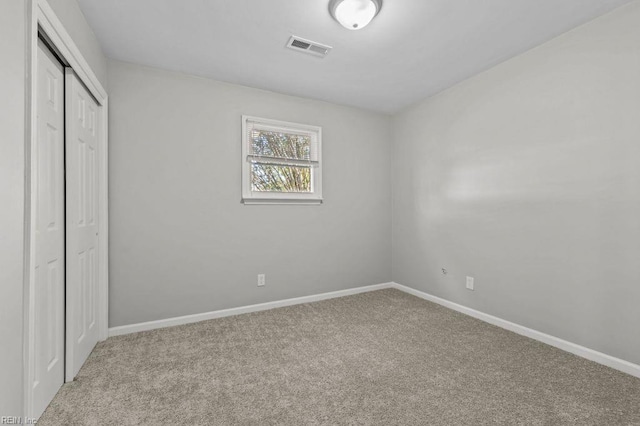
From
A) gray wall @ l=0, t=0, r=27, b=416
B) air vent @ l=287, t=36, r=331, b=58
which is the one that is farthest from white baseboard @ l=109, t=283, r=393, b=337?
air vent @ l=287, t=36, r=331, b=58

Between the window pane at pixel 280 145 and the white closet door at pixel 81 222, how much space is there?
58.8 inches

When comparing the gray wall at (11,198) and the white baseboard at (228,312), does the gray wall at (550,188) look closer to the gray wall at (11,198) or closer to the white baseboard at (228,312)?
the white baseboard at (228,312)

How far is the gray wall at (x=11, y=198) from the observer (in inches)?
43.1

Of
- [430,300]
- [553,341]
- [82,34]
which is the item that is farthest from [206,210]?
[553,341]

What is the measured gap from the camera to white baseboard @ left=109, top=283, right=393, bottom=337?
2682 millimetres

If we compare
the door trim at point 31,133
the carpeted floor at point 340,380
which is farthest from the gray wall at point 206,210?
the door trim at point 31,133

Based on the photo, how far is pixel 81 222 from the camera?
2113mm

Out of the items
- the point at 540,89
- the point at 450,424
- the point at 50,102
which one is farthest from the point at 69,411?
the point at 540,89

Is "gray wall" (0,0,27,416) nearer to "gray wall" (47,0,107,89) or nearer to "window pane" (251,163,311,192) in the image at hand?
"gray wall" (47,0,107,89)

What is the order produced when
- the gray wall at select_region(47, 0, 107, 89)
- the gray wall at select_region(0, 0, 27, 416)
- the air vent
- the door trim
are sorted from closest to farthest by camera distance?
1. the gray wall at select_region(0, 0, 27, 416)
2. the door trim
3. the gray wall at select_region(47, 0, 107, 89)
4. the air vent

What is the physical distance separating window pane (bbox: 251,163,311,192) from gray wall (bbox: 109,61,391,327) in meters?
0.23

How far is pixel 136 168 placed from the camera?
8.96 ft

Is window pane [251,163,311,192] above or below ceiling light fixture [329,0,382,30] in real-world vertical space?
below

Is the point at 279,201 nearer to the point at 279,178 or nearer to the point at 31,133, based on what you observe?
the point at 279,178
